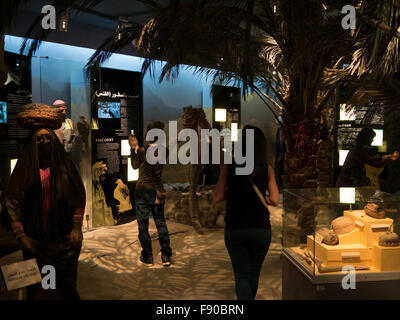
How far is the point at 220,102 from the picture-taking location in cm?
633

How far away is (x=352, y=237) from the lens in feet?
10.1

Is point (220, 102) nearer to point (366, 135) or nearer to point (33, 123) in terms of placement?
point (366, 135)

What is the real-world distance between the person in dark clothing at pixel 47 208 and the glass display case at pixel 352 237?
1.74 metres

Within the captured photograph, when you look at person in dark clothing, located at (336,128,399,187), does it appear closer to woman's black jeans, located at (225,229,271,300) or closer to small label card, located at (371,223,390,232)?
small label card, located at (371,223,390,232)

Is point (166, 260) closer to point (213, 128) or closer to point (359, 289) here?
point (213, 128)

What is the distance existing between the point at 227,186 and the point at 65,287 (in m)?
1.42

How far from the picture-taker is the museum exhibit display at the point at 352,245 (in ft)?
9.83

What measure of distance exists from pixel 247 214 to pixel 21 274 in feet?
5.13

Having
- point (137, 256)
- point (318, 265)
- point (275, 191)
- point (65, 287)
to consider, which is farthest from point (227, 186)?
point (137, 256)

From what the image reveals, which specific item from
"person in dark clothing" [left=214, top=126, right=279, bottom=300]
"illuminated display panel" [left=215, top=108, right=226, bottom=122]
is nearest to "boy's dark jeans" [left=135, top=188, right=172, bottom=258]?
"illuminated display panel" [left=215, top=108, right=226, bottom=122]

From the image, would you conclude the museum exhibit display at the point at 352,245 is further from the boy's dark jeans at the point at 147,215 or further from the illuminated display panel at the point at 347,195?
the boy's dark jeans at the point at 147,215

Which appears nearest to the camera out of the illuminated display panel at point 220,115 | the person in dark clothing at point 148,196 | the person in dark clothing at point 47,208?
the person in dark clothing at point 47,208

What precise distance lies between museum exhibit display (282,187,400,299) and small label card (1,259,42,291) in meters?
1.93

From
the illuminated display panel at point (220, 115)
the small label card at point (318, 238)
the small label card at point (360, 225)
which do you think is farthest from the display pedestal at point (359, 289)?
the illuminated display panel at point (220, 115)
